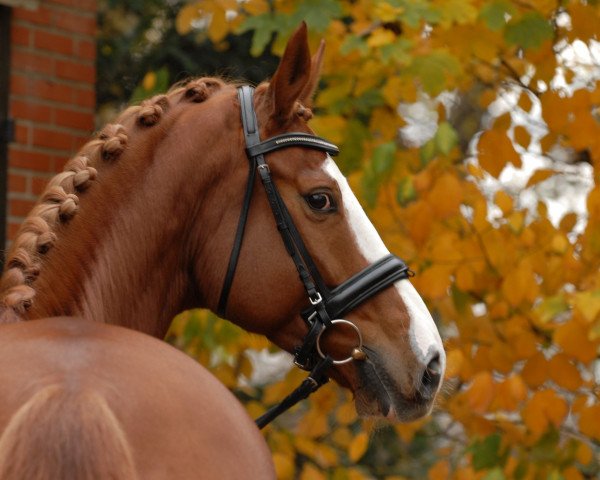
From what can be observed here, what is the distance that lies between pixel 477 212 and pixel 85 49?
7.42 feet

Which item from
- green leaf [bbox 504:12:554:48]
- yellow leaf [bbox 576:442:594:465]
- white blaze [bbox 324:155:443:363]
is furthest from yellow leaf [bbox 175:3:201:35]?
yellow leaf [bbox 576:442:594:465]

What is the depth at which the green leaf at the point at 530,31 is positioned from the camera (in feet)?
12.0

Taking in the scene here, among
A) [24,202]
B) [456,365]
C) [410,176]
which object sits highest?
[410,176]

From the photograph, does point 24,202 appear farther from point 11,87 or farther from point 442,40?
point 442,40

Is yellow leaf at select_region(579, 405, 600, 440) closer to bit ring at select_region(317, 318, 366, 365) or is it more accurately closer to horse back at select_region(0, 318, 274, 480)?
bit ring at select_region(317, 318, 366, 365)

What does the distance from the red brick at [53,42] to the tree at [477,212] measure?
93 centimetres

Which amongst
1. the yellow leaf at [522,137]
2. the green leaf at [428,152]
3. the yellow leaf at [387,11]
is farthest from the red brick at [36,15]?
the yellow leaf at [522,137]

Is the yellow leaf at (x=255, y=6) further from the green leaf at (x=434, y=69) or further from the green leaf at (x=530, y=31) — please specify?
the green leaf at (x=530, y=31)

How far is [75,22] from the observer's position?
4992 mm

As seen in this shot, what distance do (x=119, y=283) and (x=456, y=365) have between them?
1626 mm

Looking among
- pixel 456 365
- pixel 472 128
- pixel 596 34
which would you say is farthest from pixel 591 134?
pixel 472 128

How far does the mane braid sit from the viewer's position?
223 cm

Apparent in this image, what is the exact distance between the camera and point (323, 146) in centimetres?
262

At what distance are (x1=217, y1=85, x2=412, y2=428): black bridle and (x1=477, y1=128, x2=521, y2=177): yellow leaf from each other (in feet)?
4.44
